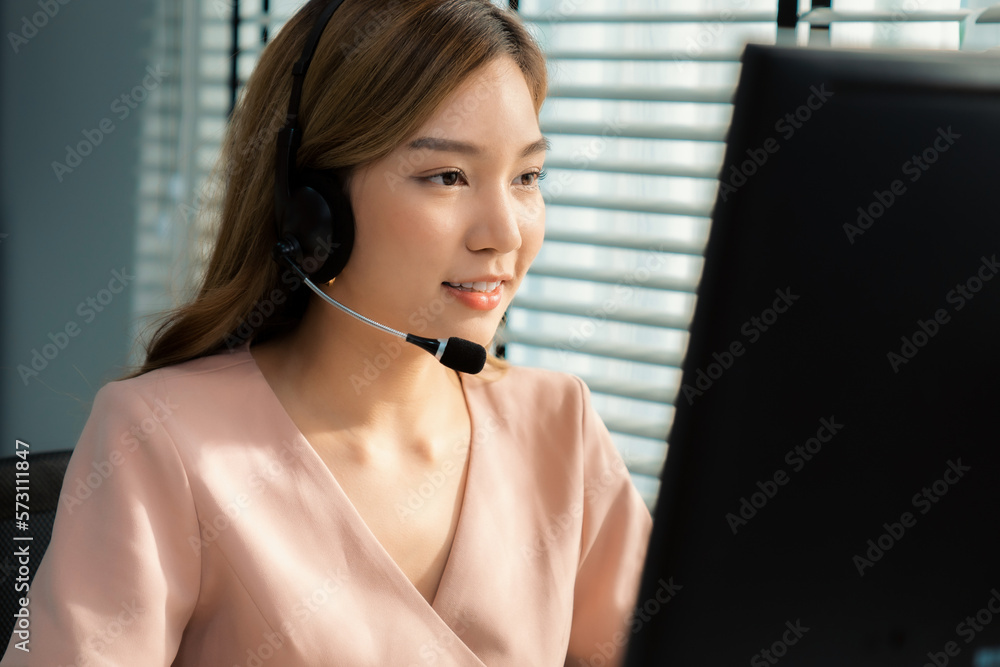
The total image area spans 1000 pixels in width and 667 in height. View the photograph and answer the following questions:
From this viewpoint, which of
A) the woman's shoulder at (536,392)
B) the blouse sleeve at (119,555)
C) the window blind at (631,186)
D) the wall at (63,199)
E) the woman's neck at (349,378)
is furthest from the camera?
the wall at (63,199)

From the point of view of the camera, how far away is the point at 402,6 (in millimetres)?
975

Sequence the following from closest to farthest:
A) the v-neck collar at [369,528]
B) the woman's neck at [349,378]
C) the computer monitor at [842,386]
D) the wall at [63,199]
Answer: the computer monitor at [842,386] < the v-neck collar at [369,528] < the woman's neck at [349,378] < the wall at [63,199]

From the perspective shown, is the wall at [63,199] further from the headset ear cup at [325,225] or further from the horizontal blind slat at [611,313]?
the headset ear cup at [325,225]

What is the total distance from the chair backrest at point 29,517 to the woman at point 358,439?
0.58ft

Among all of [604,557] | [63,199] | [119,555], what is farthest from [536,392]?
[63,199]

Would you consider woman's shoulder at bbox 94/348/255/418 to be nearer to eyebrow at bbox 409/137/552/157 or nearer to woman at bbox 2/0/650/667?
woman at bbox 2/0/650/667

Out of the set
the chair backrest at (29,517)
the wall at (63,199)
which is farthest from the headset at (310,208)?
the wall at (63,199)

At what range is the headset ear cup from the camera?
95cm

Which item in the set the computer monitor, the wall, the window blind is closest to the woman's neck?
the window blind

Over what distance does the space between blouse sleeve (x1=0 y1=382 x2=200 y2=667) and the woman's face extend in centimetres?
28

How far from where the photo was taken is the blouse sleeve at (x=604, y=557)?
3.64ft

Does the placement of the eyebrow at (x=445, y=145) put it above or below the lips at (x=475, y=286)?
above

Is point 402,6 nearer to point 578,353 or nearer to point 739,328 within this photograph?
point 739,328

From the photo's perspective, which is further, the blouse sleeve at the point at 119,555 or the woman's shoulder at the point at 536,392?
the woman's shoulder at the point at 536,392
